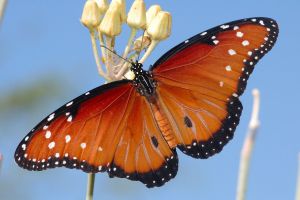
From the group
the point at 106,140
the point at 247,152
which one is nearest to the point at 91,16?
the point at 106,140

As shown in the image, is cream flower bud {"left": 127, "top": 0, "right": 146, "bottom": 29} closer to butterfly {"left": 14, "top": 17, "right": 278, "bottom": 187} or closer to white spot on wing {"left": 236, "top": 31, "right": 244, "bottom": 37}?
butterfly {"left": 14, "top": 17, "right": 278, "bottom": 187}

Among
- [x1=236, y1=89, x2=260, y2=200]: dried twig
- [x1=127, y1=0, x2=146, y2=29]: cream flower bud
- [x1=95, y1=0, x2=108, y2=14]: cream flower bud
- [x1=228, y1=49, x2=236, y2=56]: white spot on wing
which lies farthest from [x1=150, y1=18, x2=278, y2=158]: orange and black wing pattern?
[x1=236, y1=89, x2=260, y2=200]: dried twig

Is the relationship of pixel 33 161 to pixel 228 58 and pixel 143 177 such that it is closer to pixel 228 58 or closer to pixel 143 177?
pixel 143 177

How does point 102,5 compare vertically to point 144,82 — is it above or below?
above

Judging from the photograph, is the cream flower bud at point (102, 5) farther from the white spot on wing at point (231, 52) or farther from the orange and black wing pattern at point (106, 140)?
the white spot on wing at point (231, 52)

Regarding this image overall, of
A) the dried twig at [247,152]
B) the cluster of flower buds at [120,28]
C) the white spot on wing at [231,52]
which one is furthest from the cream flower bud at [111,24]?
the dried twig at [247,152]

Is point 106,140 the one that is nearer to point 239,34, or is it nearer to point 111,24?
point 111,24
